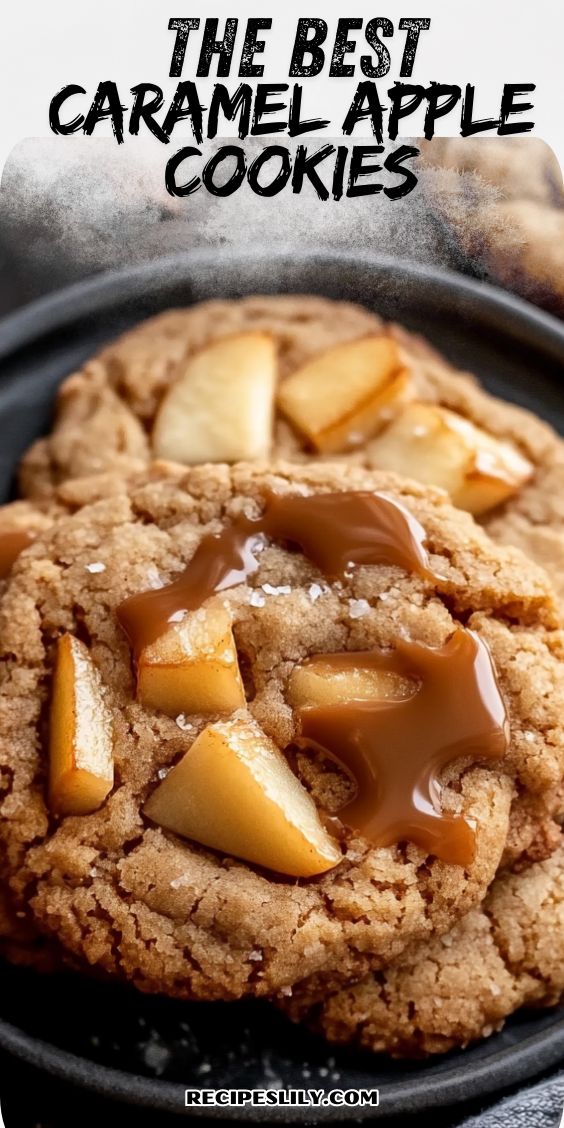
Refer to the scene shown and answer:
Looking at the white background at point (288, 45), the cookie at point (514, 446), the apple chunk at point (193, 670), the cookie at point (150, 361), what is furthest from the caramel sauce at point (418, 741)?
the white background at point (288, 45)

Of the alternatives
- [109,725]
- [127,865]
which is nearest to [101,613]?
[109,725]

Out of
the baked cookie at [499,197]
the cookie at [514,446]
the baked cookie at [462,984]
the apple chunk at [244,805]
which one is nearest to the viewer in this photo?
the apple chunk at [244,805]

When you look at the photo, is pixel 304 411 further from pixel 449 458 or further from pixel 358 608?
pixel 358 608

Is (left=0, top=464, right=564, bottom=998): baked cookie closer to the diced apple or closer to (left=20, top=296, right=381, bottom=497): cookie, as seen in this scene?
the diced apple

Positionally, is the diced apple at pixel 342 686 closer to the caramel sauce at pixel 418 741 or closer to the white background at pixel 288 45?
the caramel sauce at pixel 418 741

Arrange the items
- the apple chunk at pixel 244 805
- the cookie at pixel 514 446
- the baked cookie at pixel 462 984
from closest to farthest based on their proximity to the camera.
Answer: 1. the apple chunk at pixel 244 805
2. the baked cookie at pixel 462 984
3. the cookie at pixel 514 446

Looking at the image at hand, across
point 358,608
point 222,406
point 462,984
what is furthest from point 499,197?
point 462,984

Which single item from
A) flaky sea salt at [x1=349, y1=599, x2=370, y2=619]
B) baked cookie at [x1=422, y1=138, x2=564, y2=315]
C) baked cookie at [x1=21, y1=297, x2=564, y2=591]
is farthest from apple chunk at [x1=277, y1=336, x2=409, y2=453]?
flaky sea salt at [x1=349, y1=599, x2=370, y2=619]
